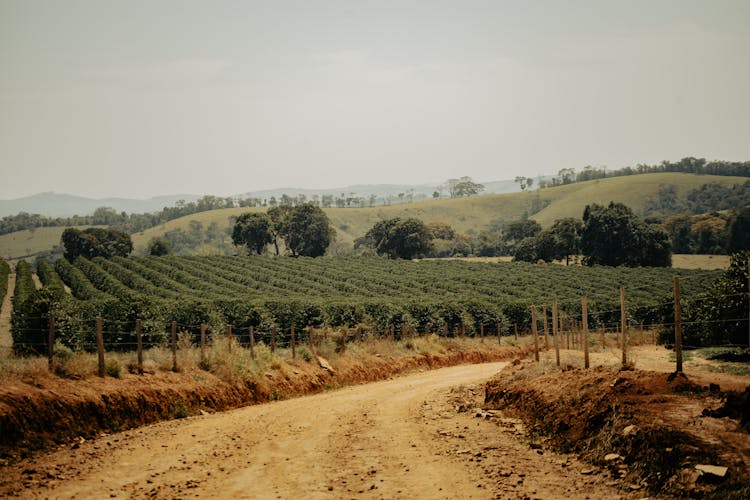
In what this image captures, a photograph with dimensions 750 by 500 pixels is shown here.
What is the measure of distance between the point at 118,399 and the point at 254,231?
419 feet

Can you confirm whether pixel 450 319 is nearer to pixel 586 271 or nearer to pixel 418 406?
pixel 418 406

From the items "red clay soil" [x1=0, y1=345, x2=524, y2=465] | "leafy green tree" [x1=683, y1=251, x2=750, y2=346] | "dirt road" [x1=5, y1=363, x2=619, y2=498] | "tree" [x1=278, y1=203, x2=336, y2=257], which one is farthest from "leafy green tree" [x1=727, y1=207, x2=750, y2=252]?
"dirt road" [x1=5, y1=363, x2=619, y2=498]

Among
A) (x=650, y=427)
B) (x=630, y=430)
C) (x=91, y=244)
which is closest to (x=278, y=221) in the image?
(x=91, y=244)

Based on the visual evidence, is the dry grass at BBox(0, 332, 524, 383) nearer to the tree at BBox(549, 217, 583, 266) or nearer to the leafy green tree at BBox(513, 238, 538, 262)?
the tree at BBox(549, 217, 583, 266)

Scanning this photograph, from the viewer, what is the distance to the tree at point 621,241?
366ft

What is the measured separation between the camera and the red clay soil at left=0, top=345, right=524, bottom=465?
13.6 metres

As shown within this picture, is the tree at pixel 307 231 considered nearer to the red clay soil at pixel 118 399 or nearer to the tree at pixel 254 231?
the tree at pixel 254 231

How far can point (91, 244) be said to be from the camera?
126688 mm

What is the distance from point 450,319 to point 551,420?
43.6 m

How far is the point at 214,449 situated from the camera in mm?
13625

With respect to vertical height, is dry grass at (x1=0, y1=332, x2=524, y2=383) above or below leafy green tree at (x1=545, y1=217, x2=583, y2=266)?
above

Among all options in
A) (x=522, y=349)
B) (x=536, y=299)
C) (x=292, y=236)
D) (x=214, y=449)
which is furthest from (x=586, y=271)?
(x=214, y=449)

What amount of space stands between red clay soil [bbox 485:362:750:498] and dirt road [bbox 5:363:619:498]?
551 mm

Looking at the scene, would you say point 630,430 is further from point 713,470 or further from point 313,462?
point 313,462
